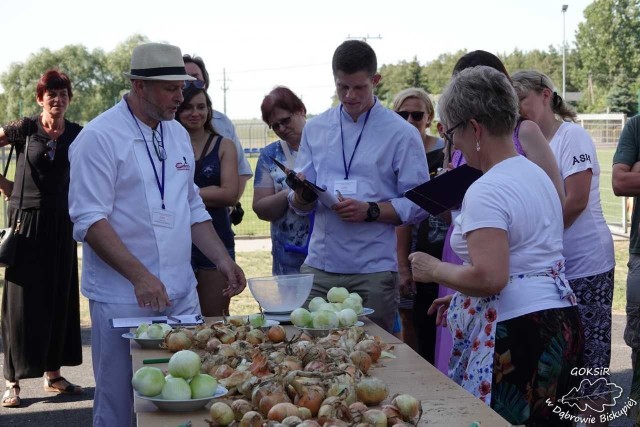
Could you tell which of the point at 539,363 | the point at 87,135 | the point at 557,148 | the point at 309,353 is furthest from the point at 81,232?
the point at 557,148

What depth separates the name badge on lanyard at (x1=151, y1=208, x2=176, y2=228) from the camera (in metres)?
3.45

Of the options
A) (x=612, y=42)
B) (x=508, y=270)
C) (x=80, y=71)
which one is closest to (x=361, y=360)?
(x=508, y=270)

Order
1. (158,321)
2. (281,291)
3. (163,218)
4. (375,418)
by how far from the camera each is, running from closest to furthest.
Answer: (375,418) → (158,321) → (281,291) → (163,218)

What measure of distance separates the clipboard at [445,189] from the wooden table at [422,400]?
0.64 meters

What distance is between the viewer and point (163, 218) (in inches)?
137

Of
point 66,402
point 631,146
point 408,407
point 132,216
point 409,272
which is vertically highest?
point 631,146

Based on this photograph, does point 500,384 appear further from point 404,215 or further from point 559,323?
point 404,215

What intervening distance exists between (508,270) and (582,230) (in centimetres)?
168

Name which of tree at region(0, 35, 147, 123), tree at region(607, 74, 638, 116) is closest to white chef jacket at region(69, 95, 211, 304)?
tree at region(607, 74, 638, 116)

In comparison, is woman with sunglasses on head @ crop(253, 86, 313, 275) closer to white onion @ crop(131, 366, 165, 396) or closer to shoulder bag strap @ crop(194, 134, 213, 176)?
shoulder bag strap @ crop(194, 134, 213, 176)

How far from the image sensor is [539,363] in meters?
2.65

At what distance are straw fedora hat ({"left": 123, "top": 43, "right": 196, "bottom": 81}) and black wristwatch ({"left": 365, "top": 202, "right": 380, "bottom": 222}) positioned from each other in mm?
1021

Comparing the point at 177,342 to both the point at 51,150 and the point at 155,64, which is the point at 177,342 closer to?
the point at 155,64

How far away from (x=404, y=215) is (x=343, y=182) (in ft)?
1.10
